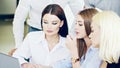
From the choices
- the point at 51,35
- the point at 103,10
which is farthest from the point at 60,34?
the point at 103,10

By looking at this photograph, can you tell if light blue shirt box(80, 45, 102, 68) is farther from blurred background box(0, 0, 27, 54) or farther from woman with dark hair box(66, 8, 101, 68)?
blurred background box(0, 0, 27, 54)

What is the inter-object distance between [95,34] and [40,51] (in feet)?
0.70

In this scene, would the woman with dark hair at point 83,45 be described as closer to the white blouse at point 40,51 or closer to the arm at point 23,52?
the white blouse at point 40,51

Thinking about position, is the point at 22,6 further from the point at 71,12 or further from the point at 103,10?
the point at 103,10

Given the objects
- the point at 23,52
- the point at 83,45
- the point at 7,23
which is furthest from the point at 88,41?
the point at 7,23

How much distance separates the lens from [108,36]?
2.20 ft

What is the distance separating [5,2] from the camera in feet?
3.49

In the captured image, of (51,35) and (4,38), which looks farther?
(4,38)

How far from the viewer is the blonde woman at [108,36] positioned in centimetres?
67

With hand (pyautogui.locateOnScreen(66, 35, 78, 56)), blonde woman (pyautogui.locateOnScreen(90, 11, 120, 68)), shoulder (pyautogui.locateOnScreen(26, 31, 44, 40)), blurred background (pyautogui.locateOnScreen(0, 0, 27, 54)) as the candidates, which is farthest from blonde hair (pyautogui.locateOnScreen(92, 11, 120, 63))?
blurred background (pyautogui.locateOnScreen(0, 0, 27, 54))

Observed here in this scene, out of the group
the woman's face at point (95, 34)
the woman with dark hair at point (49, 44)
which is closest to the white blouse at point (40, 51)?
the woman with dark hair at point (49, 44)

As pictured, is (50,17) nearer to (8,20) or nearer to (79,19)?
(79,19)

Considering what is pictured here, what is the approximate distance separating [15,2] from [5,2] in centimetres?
16

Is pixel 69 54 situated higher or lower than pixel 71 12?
lower
